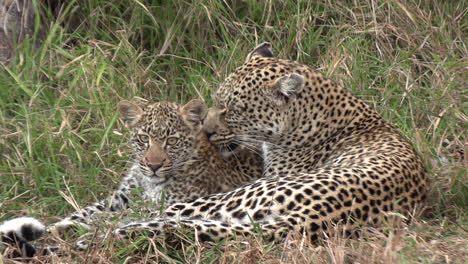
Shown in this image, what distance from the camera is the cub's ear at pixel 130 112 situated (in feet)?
22.4

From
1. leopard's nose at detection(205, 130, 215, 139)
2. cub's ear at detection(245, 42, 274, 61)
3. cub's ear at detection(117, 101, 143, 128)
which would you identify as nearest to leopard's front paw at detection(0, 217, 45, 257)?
cub's ear at detection(117, 101, 143, 128)

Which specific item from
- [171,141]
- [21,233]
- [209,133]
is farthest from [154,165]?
[21,233]

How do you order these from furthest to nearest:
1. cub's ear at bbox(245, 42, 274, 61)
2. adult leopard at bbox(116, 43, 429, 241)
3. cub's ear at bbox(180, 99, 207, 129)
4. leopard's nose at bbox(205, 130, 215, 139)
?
cub's ear at bbox(245, 42, 274, 61)
leopard's nose at bbox(205, 130, 215, 139)
cub's ear at bbox(180, 99, 207, 129)
adult leopard at bbox(116, 43, 429, 241)

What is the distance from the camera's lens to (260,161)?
7.26 meters

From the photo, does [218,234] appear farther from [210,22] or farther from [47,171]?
[210,22]

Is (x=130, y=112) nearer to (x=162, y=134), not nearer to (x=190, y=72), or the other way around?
(x=162, y=134)

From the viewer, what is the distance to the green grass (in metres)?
7.00

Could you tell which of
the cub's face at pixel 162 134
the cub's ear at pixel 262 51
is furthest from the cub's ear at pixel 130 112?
the cub's ear at pixel 262 51

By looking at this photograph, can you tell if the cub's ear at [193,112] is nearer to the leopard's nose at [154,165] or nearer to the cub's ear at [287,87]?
the leopard's nose at [154,165]

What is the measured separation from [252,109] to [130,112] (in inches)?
34.9

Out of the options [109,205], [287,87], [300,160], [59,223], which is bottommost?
[59,223]

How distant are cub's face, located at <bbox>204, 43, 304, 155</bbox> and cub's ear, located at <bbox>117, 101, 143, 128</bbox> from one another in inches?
19.5

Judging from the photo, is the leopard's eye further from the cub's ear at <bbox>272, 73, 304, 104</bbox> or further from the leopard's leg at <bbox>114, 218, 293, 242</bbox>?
the leopard's leg at <bbox>114, 218, 293, 242</bbox>

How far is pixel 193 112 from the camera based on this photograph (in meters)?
6.83
